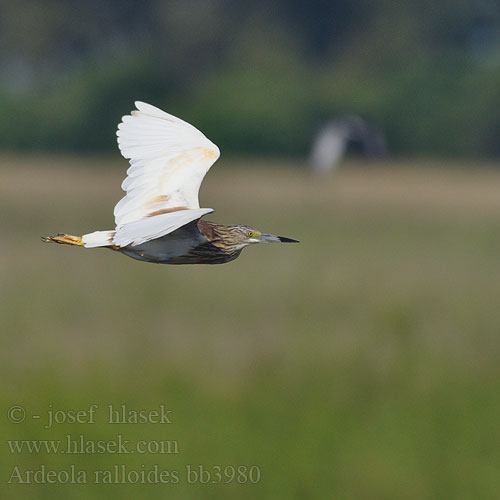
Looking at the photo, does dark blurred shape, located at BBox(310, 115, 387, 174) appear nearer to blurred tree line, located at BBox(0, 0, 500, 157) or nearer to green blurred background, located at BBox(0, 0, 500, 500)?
green blurred background, located at BBox(0, 0, 500, 500)

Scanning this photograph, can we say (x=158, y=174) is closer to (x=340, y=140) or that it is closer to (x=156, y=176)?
(x=156, y=176)

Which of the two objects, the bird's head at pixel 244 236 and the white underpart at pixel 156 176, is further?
the bird's head at pixel 244 236

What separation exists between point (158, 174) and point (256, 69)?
2428 centimetres

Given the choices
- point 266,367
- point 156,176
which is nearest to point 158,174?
point 156,176

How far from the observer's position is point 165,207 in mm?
3166

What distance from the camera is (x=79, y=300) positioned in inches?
373

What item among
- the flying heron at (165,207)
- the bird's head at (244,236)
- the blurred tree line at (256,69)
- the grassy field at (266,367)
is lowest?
the blurred tree line at (256,69)

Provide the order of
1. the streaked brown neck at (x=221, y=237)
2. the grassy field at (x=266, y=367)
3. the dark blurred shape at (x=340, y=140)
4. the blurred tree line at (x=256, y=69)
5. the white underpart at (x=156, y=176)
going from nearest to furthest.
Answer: the white underpart at (x=156, y=176)
the streaked brown neck at (x=221, y=237)
the grassy field at (x=266, y=367)
the dark blurred shape at (x=340, y=140)
the blurred tree line at (x=256, y=69)

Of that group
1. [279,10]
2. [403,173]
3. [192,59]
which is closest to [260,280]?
[403,173]

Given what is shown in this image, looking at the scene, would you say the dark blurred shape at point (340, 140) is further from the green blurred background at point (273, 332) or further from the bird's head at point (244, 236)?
the bird's head at point (244, 236)

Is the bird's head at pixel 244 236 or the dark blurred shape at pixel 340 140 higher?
the bird's head at pixel 244 236

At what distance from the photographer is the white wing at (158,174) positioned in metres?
2.80

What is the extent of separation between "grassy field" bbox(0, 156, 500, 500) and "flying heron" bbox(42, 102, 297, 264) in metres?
3.03

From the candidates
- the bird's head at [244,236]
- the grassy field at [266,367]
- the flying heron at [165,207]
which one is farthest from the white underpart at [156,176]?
the grassy field at [266,367]
